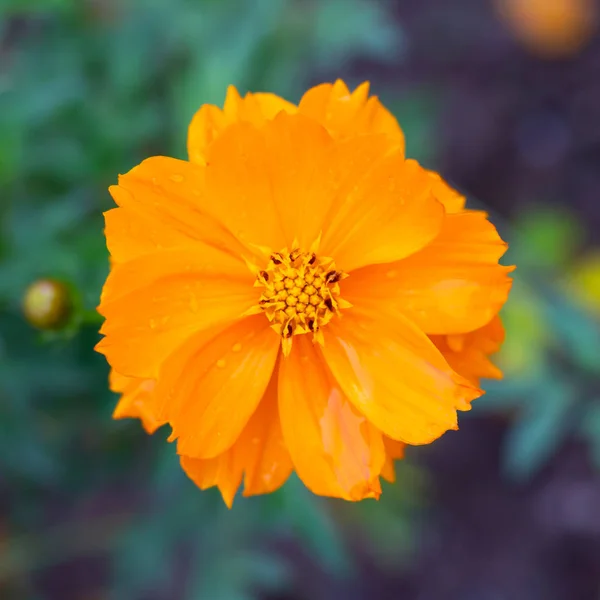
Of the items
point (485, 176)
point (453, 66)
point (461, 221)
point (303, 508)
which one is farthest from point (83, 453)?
point (453, 66)

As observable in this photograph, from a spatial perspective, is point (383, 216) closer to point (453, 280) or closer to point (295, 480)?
point (453, 280)

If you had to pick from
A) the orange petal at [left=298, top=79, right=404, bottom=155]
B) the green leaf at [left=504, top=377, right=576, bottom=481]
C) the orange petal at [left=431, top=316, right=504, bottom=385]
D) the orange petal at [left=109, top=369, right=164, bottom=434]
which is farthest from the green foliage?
the orange petal at [left=109, top=369, right=164, bottom=434]

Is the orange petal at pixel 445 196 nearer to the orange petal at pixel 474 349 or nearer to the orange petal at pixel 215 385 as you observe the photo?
the orange petal at pixel 474 349

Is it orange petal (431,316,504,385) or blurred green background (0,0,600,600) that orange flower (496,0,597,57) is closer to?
blurred green background (0,0,600,600)

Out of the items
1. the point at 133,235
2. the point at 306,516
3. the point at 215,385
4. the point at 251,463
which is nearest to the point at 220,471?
the point at 251,463

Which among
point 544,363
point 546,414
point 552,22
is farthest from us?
point 552,22
